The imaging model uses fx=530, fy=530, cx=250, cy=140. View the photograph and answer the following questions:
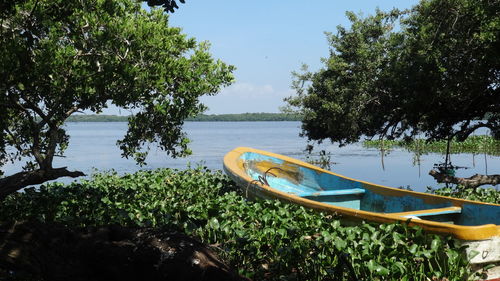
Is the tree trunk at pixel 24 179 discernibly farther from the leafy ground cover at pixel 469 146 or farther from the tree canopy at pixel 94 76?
the leafy ground cover at pixel 469 146

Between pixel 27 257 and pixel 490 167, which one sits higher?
pixel 27 257

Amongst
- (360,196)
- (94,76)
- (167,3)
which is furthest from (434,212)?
(94,76)

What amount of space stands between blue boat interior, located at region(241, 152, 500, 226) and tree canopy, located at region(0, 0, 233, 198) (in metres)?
2.13

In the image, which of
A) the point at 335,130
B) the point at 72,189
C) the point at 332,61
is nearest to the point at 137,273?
the point at 72,189

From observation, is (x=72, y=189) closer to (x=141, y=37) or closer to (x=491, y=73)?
(x=141, y=37)

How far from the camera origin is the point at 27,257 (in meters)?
4.06

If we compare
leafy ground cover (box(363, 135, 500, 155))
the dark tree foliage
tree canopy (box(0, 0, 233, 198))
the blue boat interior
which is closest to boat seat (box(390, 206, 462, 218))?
the blue boat interior

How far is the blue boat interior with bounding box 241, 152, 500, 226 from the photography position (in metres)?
7.53

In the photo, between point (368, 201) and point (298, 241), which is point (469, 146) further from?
point (298, 241)

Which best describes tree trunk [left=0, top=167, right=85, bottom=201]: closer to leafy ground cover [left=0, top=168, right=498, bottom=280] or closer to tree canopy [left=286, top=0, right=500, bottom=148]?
leafy ground cover [left=0, top=168, right=498, bottom=280]

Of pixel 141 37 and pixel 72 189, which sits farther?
pixel 72 189

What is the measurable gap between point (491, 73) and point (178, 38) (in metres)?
7.03

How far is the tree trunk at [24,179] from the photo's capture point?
28.6 ft

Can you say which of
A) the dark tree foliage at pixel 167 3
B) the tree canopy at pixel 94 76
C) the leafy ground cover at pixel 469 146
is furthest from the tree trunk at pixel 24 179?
the leafy ground cover at pixel 469 146
